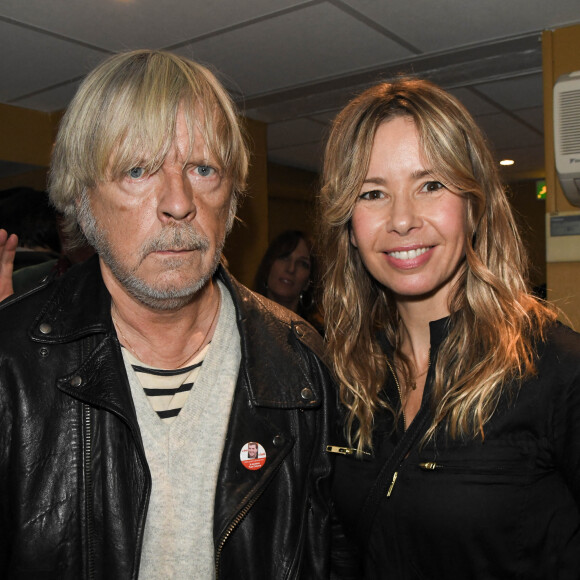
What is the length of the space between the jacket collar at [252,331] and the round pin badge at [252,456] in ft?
0.32

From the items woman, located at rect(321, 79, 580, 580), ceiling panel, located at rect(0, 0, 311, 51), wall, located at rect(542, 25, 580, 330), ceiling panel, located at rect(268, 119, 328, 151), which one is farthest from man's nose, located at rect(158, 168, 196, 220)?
ceiling panel, located at rect(268, 119, 328, 151)

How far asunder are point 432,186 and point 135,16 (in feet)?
8.17

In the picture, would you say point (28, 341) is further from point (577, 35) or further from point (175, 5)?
point (577, 35)

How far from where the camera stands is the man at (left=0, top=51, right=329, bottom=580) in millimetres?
1271

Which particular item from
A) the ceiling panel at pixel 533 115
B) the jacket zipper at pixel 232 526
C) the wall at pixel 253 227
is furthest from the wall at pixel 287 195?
the jacket zipper at pixel 232 526

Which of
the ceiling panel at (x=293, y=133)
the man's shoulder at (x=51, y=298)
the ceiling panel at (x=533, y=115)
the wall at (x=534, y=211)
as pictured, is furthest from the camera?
the wall at (x=534, y=211)

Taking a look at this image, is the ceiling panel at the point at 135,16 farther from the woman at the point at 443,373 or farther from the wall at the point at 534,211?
the wall at the point at 534,211

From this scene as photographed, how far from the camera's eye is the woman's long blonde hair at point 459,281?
1.31 metres

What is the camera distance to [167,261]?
4.55ft

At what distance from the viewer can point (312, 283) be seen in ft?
12.6

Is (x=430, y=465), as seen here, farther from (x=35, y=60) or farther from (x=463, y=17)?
(x=35, y=60)

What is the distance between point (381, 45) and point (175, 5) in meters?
1.30

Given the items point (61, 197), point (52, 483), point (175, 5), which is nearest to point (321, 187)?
point (61, 197)

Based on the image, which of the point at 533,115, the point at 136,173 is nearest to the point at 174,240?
the point at 136,173
